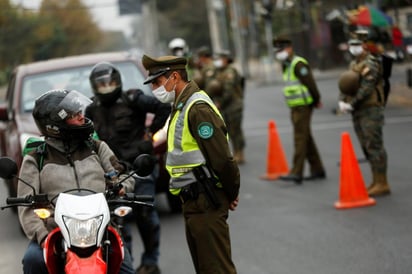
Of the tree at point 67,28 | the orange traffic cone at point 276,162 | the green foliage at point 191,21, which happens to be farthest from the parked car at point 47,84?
the green foliage at point 191,21

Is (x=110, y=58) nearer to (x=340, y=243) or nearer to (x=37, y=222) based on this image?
(x=340, y=243)

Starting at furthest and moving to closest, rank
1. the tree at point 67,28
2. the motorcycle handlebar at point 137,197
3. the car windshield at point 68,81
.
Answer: the tree at point 67,28, the car windshield at point 68,81, the motorcycle handlebar at point 137,197

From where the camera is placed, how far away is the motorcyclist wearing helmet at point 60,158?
562 centimetres

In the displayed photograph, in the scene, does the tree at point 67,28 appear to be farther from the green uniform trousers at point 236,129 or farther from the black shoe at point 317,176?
the black shoe at point 317,176

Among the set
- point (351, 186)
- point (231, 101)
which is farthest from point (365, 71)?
point (231, 101)

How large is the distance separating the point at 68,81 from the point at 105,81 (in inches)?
123

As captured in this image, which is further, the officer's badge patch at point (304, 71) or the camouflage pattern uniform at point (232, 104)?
the camouflage pattern uniform at point (232, 104)

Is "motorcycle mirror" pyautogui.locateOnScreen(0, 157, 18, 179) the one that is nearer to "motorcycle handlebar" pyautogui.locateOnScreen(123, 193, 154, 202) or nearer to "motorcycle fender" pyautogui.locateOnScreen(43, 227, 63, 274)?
"motorcycle fender" pyautogui.locateOnScreen(43, 227, 63, 274)

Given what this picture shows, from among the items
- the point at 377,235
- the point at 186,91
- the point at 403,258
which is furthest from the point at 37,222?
the point at 377,235

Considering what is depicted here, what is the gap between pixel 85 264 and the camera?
4.84 metres

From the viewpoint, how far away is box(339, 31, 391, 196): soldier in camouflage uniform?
10938 millimetres

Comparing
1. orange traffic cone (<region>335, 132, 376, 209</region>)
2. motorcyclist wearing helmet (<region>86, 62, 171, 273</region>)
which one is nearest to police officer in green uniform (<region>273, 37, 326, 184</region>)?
orange traffic cone (<region>335, 132, 376, 209</region>)

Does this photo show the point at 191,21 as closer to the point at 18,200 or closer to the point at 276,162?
the point at 276,162

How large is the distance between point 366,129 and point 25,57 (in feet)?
202
